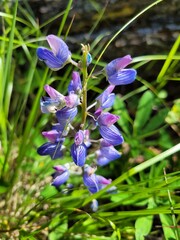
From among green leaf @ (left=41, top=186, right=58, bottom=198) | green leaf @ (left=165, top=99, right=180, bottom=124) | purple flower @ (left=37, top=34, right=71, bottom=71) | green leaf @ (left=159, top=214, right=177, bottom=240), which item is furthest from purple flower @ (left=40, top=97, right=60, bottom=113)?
green leaf @ (left=165, top=99, right=180, bottom=124)

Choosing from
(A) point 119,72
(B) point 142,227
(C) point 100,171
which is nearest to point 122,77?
(A) point 119,72

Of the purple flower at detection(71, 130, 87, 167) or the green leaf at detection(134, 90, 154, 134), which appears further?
the green leaf at detection(134, 90, 154, 134)

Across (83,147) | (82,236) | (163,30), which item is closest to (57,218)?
(82,236)

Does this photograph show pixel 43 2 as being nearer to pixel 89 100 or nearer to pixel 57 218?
pixel 89 100

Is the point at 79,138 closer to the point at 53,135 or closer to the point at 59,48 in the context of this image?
the point at 53,135

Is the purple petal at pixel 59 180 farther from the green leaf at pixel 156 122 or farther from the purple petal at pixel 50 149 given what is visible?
the green leaf at pixel 156 122

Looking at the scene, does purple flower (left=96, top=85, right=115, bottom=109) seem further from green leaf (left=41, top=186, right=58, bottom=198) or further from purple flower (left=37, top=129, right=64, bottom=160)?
green leaf (left=41, top=186, right=58, bottom=198)
